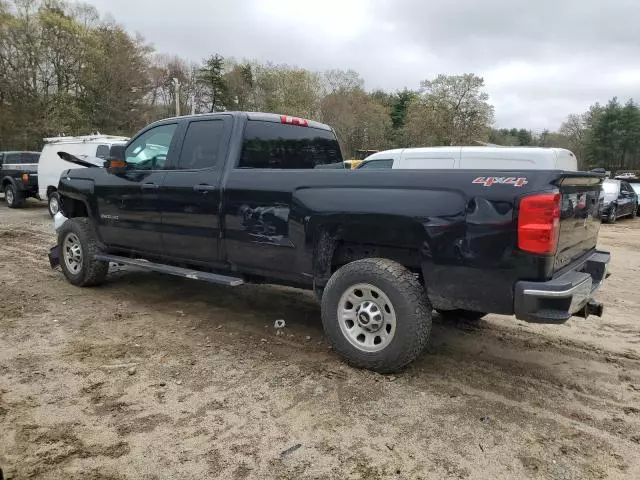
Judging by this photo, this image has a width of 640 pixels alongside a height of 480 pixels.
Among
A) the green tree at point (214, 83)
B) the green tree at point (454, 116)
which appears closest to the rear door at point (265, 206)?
the green tree at point (454, 116)

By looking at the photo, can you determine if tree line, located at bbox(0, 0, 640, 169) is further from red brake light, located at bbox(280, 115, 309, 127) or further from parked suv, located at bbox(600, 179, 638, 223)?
red brake light, located at bbox(280, 115, 309, 127)

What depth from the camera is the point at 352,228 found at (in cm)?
395

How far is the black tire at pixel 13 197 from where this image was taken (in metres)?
16.6

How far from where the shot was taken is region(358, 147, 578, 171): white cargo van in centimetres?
946

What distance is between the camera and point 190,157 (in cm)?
509

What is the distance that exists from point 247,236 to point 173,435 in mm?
1914

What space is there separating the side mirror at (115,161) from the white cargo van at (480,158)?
16.4 ft

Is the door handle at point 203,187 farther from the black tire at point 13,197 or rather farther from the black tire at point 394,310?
the black tire at point 13,197

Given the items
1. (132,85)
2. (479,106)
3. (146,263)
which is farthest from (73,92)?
(146,263)

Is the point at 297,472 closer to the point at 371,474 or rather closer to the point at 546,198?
the point at 371,474

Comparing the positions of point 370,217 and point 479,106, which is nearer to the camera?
point 370,217

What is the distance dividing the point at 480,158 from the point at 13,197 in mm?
14769

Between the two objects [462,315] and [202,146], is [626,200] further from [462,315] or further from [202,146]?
[202,146]

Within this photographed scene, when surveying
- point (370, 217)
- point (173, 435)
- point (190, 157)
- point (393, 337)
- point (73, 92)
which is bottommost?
point (173, 435)
